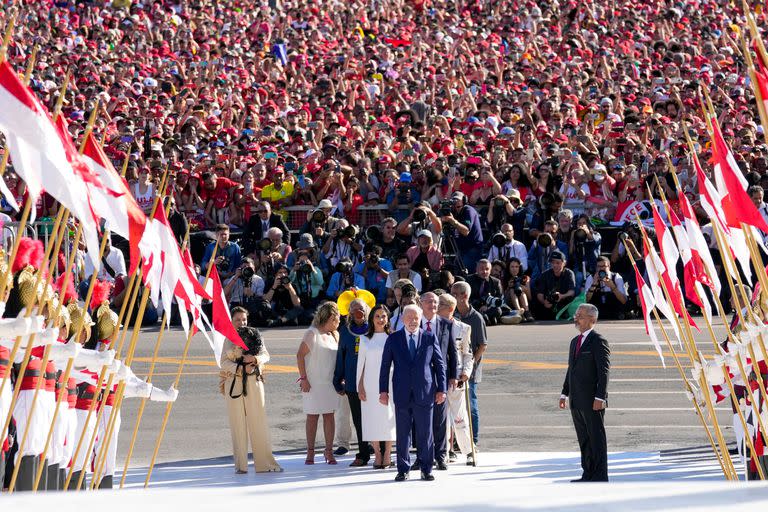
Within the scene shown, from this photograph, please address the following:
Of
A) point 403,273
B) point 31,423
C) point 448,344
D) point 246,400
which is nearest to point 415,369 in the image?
point 448,344

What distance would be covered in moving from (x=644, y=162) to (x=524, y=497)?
700 inches

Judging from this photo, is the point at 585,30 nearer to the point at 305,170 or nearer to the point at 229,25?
the point at 229,25

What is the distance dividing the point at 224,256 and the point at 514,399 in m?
5.92

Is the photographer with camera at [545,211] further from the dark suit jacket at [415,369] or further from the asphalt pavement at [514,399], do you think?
the dark suit jacket at [415,369]

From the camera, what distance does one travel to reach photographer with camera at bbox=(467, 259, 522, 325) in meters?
18.9

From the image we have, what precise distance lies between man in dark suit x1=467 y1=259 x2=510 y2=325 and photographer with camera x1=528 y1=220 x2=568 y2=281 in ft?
2.07

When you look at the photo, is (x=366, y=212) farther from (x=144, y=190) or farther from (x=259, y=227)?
(x=144, y=190)

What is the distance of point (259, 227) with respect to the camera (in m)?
20.3

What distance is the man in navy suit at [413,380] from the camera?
1137cm

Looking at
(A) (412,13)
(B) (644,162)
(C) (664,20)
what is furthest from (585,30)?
(B) (644,162)

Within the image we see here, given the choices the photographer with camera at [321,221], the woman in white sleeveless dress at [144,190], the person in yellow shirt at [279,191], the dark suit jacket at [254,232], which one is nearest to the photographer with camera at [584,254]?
the photographer with camera at [321,221]

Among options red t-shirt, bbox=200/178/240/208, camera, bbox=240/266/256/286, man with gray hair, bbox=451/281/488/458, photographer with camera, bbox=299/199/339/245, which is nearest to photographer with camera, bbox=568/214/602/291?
photographer with camera, bbox=299/199/339/245

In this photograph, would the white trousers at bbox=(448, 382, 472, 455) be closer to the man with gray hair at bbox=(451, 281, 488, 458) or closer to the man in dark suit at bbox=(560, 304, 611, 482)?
the man with gray hair at bbox=(451, 281, 488, 458)

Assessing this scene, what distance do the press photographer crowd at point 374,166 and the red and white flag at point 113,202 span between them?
0.02 meters
